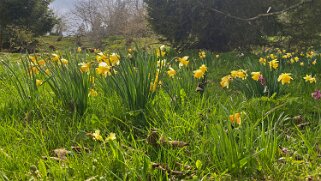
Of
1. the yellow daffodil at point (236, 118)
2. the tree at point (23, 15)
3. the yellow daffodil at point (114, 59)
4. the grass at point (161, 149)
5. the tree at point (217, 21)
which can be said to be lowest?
the grass at point (161, 149)

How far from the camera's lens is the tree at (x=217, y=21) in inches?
378

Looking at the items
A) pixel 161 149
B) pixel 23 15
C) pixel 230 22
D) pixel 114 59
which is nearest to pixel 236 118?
pixel 161 149

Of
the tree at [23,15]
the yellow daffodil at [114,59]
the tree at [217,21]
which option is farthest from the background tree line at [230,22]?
the tree at [23,15]

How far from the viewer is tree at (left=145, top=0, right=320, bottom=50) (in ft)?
31.5

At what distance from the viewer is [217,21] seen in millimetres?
10078

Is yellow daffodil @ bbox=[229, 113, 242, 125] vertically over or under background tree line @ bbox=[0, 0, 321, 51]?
under

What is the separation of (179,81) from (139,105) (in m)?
0.66

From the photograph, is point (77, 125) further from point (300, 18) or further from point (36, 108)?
point (300, 18)

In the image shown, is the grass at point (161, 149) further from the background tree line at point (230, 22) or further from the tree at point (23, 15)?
the tree at point (23, 15)

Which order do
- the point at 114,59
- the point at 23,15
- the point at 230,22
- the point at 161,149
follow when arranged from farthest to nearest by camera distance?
1. the point at 23,15
2. the point at 230,22
3. the point at 114,59
4. the point at 161,149

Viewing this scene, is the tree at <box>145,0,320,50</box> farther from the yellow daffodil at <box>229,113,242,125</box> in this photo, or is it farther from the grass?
the yellow daffodil at <box>229,113,242,125</box>

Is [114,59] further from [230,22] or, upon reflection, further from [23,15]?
[23,15]

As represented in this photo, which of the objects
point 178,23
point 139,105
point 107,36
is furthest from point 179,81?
Result: point 107,36

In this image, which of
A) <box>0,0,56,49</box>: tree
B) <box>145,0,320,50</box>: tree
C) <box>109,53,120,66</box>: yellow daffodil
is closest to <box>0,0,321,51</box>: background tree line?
<box>145,0,320,50</box>: tree
